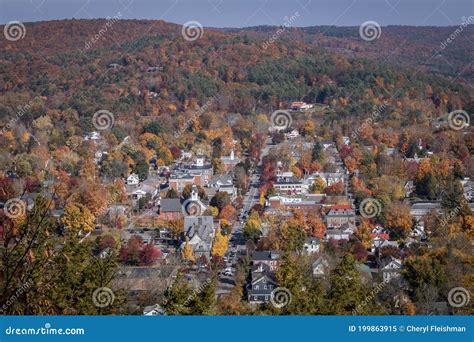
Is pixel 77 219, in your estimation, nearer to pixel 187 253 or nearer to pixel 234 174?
pixel 187 253

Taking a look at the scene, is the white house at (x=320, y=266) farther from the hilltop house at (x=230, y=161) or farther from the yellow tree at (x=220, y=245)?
the hilltop house at (x=230, y=161)

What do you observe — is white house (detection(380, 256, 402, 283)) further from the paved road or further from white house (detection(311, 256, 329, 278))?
the paved road

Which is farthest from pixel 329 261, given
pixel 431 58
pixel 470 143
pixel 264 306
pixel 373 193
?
pixel 431 58

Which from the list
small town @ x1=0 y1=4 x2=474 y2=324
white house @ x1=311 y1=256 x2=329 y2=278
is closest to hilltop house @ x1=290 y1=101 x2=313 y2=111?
small town @ x1=0 y1=4 x2=474 y2=324

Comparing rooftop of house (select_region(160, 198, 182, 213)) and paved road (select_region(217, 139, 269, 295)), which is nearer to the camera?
paved road (select_region(217, 139, 269, 295))

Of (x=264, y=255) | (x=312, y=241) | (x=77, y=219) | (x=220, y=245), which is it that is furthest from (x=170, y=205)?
(x=264, y=255)

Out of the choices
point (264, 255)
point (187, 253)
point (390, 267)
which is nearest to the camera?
point (390, 267)
